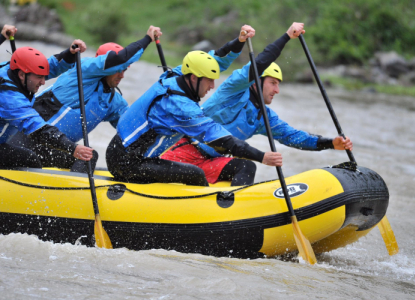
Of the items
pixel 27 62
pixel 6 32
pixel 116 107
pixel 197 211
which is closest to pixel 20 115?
pixel 27 62

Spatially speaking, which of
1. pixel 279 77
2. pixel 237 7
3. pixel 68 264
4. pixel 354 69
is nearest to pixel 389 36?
pixel 354 69

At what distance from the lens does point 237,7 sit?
31.9 meters

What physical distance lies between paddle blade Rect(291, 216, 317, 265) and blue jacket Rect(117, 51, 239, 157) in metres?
0.89

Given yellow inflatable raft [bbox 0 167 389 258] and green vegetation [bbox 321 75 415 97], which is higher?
green vegetation [bbox 321 75 415 97]

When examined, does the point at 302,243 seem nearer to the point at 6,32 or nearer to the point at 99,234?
A: the point at 99,234

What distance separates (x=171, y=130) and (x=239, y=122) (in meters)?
0.99

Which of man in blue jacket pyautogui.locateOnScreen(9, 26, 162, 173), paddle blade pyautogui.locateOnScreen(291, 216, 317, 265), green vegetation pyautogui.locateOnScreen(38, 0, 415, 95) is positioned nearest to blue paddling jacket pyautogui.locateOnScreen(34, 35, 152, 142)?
man in blue jacket pyautogui.locateOnScreen(9, 26, 162, 173)

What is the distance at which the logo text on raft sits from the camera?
4179mm

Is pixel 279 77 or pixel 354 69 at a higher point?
pixel 354 69

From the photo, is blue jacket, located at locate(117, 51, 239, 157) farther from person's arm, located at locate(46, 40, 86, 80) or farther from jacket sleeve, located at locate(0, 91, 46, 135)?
person's arm, located at locate(46, 40, 86, 80)

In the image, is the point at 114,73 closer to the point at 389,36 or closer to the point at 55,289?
the point at 55,289

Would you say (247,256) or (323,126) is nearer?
(247,256)

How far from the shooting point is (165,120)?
4219mm

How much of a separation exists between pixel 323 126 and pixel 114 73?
862 cm
